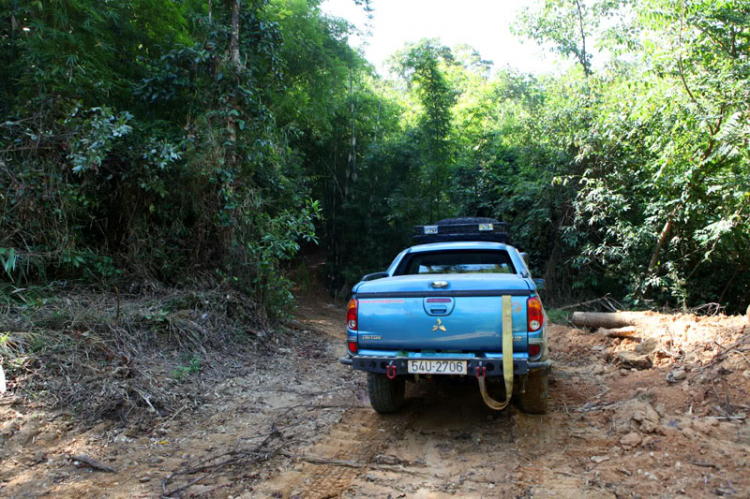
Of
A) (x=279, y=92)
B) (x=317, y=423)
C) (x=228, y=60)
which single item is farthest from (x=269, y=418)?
(x=279, y=92)

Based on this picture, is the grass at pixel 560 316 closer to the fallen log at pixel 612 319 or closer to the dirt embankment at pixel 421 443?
the fallen log at pixel 612 319

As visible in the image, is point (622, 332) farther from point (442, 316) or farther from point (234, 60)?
point (234, 60)

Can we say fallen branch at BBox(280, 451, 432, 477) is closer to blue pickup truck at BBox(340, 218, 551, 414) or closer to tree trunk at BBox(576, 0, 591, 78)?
blue pickup truck at BBox(340, 218, 551, 414)

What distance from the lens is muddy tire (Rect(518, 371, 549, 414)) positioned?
4160mm

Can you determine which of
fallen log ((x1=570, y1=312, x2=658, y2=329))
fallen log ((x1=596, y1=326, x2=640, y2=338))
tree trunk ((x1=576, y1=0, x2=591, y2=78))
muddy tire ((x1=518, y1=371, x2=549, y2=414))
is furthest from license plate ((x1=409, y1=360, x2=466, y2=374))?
tree trunk ((x1=576, y1=0, x2=591, y2=78))

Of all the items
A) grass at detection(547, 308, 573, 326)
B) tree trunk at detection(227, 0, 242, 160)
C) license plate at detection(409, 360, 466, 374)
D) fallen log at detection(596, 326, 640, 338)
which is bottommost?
grass at detection(547, 308, 573, 326)

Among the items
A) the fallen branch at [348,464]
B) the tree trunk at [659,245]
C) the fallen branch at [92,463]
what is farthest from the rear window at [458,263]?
the tree trunk at [659,245]

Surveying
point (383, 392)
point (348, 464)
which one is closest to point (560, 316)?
point (383, 392)

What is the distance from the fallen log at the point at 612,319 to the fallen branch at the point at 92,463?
693 cm

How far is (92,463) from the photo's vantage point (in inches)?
136

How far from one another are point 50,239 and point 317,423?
4170 mm

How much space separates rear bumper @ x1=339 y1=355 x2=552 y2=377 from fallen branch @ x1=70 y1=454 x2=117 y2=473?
1906 mm

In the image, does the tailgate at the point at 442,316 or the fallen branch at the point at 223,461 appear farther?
the tailgate at the point at 442,316

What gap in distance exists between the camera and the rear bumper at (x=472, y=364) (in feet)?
11.7
